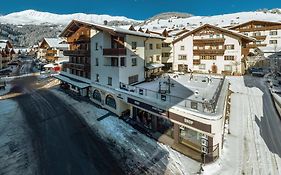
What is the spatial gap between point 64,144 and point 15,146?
A: 4500 mm

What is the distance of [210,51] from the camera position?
44531 mm

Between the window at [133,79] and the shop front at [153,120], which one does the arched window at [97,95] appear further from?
the shop front at [153,120]

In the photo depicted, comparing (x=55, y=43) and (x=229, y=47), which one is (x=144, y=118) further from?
(x=55, y=43)

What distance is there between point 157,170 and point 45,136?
12422mm

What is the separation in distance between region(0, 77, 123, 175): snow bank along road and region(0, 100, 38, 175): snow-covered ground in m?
0.27

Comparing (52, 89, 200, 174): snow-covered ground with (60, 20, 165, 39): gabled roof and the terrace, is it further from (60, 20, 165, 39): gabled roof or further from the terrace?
(60, 20, 165, 39): gabled roof

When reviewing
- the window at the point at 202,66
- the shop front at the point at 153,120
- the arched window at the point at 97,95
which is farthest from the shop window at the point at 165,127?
the window at the point at 202,66

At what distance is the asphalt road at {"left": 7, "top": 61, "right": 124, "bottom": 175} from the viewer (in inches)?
614

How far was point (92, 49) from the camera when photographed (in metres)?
32.0

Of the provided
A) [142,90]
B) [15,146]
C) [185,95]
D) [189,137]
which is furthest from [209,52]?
[15,146]

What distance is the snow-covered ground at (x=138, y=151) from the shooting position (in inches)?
607

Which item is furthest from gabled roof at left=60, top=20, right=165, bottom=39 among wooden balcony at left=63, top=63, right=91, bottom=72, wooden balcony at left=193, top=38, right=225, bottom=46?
wooden balcony at left=193, top=38, right=225, bottom=46

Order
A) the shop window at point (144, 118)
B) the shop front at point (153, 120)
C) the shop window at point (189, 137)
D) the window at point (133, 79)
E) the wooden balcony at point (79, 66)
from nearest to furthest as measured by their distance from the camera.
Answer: the shop window at point (189, 137) < the shop front at point (153, 120) < the shop window at point (144, 118) < the window at point (133, 79) < the wooden balcony at point (79, 66)

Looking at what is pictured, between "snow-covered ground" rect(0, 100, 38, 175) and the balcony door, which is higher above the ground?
the balcony door
